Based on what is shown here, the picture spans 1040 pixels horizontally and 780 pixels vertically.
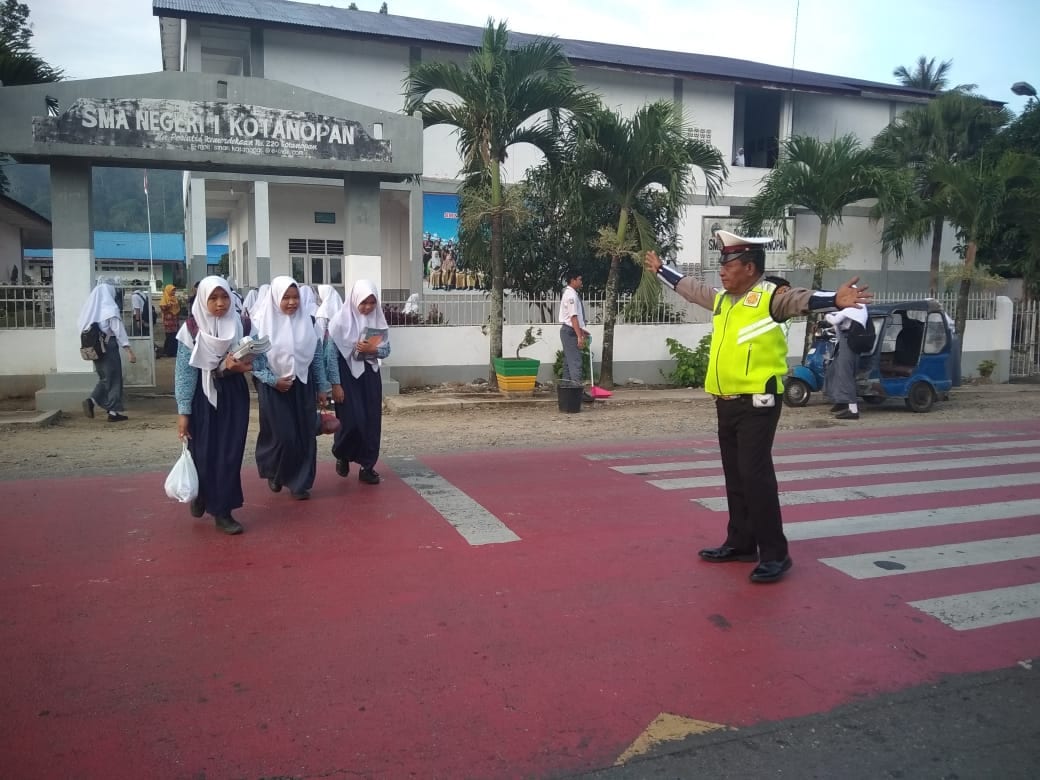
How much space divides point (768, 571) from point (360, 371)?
407 centimetres

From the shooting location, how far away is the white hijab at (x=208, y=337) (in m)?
6.02

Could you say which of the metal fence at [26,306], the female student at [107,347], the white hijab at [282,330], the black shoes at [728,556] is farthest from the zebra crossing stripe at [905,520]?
the metal fence at [26,306]

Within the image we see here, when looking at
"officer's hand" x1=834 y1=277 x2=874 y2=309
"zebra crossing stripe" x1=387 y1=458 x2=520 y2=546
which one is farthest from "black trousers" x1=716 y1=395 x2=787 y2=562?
"zebra crossing stripe" x1=387 y1=458 x2=520 y2=546

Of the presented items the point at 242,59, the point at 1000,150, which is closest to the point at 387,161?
the point at 242,59

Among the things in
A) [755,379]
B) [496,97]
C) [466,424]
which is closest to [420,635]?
[755,379]

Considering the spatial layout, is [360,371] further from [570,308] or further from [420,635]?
[570,308]

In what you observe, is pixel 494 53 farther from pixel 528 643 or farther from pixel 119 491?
pixel 528 643

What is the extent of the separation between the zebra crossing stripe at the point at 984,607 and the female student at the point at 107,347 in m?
10.4

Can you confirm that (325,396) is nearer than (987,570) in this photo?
No

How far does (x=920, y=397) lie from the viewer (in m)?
13.6

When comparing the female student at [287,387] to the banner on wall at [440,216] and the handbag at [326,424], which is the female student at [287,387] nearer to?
the handbag at [326,424]

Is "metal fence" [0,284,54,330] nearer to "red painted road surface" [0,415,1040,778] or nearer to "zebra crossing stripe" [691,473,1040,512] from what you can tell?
"red painted road surface" [0,415,1040,778]

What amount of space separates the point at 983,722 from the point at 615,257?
11.8 metres

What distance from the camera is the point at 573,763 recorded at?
332 cm
